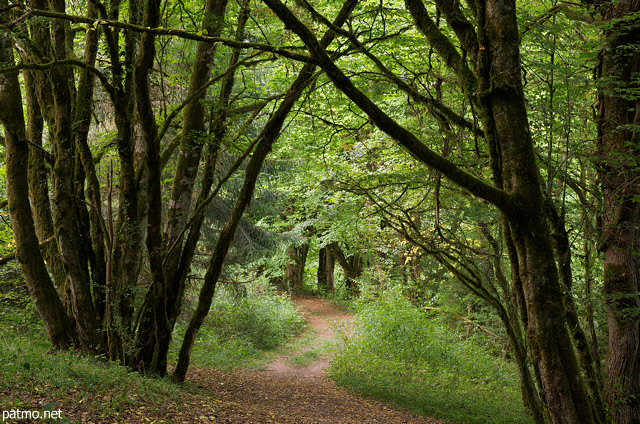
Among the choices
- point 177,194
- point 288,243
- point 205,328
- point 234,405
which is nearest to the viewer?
point 234,405

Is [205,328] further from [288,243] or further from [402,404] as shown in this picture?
[402,404]

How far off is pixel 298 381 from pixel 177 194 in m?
5.11

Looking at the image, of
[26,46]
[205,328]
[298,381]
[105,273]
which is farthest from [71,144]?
[205,328]

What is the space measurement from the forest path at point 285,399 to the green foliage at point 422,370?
53cm

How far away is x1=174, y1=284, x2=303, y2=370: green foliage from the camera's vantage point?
10.0 m

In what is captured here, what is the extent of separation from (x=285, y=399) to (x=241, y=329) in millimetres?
5870

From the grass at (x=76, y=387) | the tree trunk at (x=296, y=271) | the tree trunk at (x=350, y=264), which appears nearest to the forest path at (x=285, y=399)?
the grass at (x=76, y=387)

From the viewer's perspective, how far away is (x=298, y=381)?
909 cm

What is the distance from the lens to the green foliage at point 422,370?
732 centimetres

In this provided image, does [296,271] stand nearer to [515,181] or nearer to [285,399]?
[285,399]

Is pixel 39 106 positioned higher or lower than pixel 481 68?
higher

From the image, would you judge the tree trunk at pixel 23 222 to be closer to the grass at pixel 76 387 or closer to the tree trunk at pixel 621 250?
the grass at pixel 76 387

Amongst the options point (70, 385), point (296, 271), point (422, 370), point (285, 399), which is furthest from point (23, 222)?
point (296, 271)

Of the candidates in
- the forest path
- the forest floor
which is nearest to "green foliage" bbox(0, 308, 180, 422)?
the forest floor
